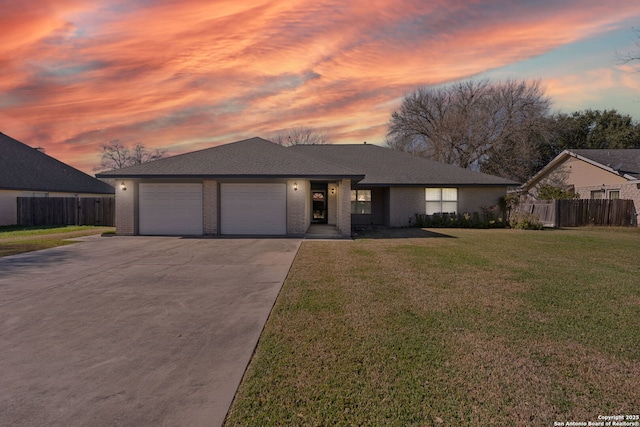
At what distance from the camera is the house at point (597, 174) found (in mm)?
21656

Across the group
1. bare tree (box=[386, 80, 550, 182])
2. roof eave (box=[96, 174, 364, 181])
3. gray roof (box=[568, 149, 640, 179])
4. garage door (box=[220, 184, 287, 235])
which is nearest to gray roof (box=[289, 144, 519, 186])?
roof eave (box=[96, 174, 364, 181])

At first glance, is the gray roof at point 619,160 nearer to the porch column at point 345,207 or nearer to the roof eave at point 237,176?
the porch column at point 345,207

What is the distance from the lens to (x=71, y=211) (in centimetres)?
2200

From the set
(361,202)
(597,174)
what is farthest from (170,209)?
(597,174)

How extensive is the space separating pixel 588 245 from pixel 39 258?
1850 centimetres

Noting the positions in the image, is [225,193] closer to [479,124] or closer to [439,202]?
[439,202]

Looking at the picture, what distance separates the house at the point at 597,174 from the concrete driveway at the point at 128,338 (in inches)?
983

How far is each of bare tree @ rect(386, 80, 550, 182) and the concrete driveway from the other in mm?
32600

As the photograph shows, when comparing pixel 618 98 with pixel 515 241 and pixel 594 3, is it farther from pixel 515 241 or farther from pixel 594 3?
pixel 515 241

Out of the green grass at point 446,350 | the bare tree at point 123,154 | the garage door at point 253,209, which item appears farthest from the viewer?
the bare tree at point 123,154

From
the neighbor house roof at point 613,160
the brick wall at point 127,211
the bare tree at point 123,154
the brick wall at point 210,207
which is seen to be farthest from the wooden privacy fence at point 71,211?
the neighbor house roof at point 613,160

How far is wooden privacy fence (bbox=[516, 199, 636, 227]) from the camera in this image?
2106 centimetres

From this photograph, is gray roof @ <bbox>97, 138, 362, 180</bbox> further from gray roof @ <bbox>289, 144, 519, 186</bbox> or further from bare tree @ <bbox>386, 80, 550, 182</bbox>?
bare tree @ <bbox>386, 80, 550, 182</bbox>

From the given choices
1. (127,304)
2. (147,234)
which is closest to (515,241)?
(127,304)
